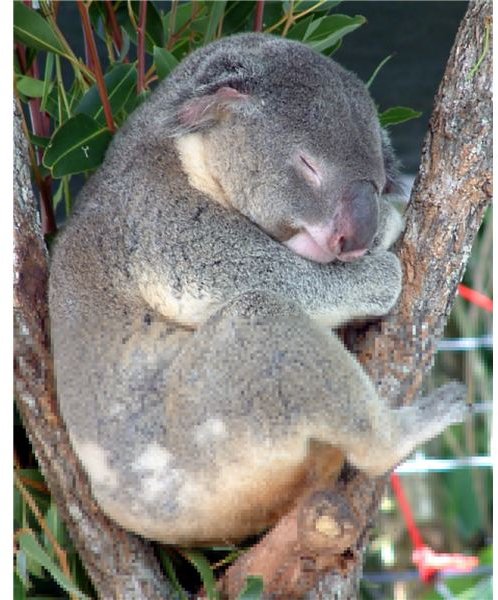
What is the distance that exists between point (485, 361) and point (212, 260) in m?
1.97


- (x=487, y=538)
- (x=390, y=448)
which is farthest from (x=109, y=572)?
(x=487, y=538)

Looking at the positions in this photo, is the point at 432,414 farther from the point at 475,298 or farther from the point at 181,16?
the point at 475,298

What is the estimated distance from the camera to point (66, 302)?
1.77m

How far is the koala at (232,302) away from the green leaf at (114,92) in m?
0.26

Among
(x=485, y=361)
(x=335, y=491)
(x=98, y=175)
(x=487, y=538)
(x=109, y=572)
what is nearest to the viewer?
(x=335, y=491)

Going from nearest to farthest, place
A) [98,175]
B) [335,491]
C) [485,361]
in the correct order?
[335,491] → [98,175] → [485,361]

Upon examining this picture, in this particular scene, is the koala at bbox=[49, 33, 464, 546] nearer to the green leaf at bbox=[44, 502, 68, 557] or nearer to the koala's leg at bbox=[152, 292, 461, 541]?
the koala's leg at bbox=[152, 292, 461, 541]

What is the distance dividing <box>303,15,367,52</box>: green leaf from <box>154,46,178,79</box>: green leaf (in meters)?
0.32

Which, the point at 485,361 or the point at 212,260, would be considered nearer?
the point at 212,260

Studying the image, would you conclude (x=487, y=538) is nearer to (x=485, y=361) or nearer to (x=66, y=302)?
(x=485, y=361)

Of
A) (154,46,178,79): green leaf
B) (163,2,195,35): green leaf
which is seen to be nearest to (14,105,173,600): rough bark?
(154,46,178,79): green leaf

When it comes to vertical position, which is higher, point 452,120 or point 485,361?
point 452,120

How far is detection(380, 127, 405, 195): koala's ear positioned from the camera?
1953mm

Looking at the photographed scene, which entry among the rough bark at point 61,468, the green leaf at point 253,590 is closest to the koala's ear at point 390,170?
the rough bark at point 61,468
